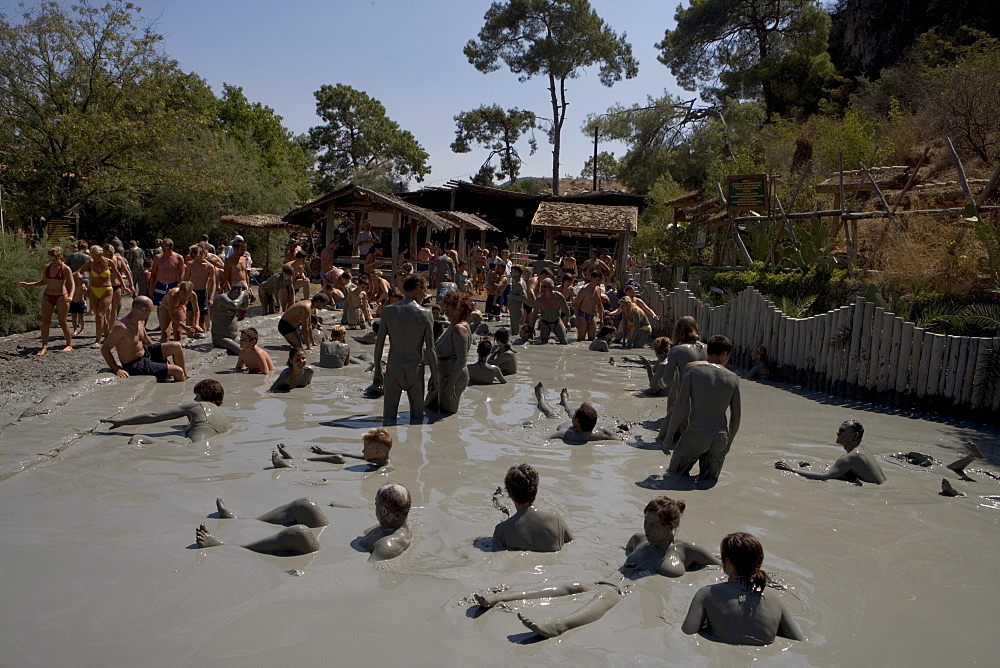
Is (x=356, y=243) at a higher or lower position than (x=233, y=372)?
higher

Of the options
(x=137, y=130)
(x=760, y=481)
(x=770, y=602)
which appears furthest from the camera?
(x=137, y=130)

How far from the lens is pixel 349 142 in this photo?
59.3 meters

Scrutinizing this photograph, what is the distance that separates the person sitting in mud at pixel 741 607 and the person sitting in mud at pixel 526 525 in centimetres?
130

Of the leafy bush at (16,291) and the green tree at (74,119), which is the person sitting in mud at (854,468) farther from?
the green tree at (74,119)

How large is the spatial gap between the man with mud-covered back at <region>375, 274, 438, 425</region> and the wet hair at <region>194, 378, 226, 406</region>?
176 centimetres

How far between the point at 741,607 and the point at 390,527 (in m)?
2.37

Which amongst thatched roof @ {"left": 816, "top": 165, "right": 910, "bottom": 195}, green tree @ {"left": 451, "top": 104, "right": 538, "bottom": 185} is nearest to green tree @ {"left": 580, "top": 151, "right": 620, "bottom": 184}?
green tree @ {"left": 451, "top": 104, "right": 538, "bottom": 185}

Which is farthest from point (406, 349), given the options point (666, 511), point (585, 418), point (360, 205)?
point (360, 205)

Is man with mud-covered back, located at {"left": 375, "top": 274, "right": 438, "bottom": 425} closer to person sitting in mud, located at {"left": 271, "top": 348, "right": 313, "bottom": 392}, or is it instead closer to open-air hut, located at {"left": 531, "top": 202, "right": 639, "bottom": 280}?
person sitting in mud, located at {"left": 271, "top": 348, "right": 313, "bottom": 392}

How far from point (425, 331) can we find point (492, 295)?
12179mm

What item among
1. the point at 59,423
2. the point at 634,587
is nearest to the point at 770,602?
the point at 634,587

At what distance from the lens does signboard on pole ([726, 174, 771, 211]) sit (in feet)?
58.7

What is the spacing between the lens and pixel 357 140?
5897cm

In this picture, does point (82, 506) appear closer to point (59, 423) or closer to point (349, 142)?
point (59, 423)
